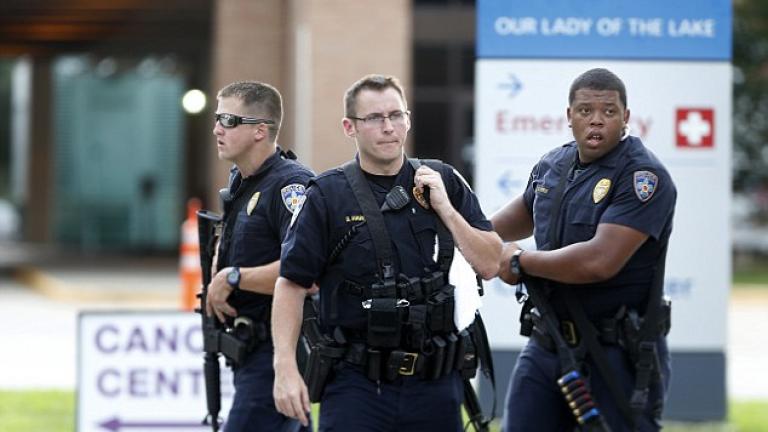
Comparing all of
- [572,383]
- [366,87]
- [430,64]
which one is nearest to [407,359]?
[572,383]

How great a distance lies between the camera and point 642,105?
927 centimetres

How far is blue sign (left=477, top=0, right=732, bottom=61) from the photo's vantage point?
9.20 m

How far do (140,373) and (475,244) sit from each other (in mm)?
3336

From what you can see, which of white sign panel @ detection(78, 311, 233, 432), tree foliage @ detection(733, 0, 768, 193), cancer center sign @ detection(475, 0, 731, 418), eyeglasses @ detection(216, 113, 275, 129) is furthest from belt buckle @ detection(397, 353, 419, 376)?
tree foliage @ detection(733, 0, 768, 193)

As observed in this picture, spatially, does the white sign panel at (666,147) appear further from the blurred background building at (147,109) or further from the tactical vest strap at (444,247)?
the blurred background building at (147,109)

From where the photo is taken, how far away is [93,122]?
32.8 m

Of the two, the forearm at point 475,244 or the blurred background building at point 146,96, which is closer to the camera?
the forearm at point 475,244

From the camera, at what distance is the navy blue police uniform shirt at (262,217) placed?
20.0 ft

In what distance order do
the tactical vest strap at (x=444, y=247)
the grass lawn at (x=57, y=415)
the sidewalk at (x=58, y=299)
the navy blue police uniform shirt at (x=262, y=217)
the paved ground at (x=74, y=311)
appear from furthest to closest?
the sidewalk at (x=58, y=299)
the paved ground at (x=74, y=311)
the grass lawn at (x=57, y=415)
the navy blue police uniform shirt at (x=262, y=217)
the tactical vest strap at (x=444, y=247)

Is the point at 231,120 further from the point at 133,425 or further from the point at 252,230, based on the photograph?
the point at 133,425

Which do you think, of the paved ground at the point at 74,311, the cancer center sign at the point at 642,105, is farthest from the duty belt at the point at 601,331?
the paved ground at the point at 74,311

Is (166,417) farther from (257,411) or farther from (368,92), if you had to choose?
(368,92)

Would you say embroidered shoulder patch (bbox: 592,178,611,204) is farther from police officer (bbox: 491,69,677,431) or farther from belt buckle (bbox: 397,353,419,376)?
belt buckle (bbox: 397,353,419,376)

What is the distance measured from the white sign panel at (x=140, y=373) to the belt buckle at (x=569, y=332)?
8.64 feet
